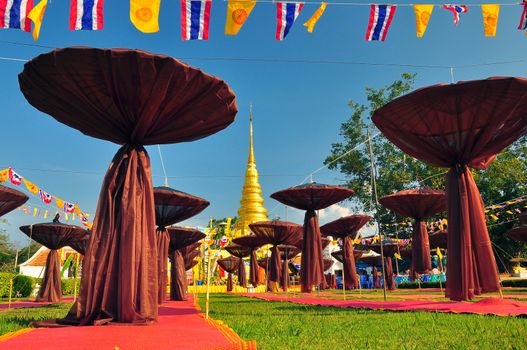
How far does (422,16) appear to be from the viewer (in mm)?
8477

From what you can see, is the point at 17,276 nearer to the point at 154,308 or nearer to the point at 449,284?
the point at 154,308

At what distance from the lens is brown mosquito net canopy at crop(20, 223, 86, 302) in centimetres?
1590

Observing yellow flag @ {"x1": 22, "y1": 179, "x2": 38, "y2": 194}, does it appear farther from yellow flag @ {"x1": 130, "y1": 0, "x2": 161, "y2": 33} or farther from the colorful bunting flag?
the colorful bunting flag

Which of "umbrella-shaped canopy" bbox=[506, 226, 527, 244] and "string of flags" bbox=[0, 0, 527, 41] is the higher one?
"string of flags" bbox=[0, 0, 527, 41]

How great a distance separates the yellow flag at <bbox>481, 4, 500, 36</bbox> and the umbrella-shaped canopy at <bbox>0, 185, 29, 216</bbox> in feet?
39.8

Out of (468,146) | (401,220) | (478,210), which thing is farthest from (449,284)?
(401,220)

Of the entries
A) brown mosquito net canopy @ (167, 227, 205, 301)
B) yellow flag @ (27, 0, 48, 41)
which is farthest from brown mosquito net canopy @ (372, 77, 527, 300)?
brown mosquito net canopy @ (167, 227, 205, 301)

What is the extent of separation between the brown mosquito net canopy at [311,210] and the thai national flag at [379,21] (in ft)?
19.3

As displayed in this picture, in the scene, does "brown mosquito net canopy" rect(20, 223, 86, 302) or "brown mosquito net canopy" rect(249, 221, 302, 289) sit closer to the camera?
"brown mosquito net canopy" rect(20, 223, 86, 302)

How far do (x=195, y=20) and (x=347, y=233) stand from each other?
1431 centimetres

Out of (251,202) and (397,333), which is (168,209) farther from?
(251,202)

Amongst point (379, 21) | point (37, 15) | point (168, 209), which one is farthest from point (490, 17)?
point (168, 209)

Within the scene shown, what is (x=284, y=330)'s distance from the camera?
4383 millimetres

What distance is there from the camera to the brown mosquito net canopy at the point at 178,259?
46.3ft
